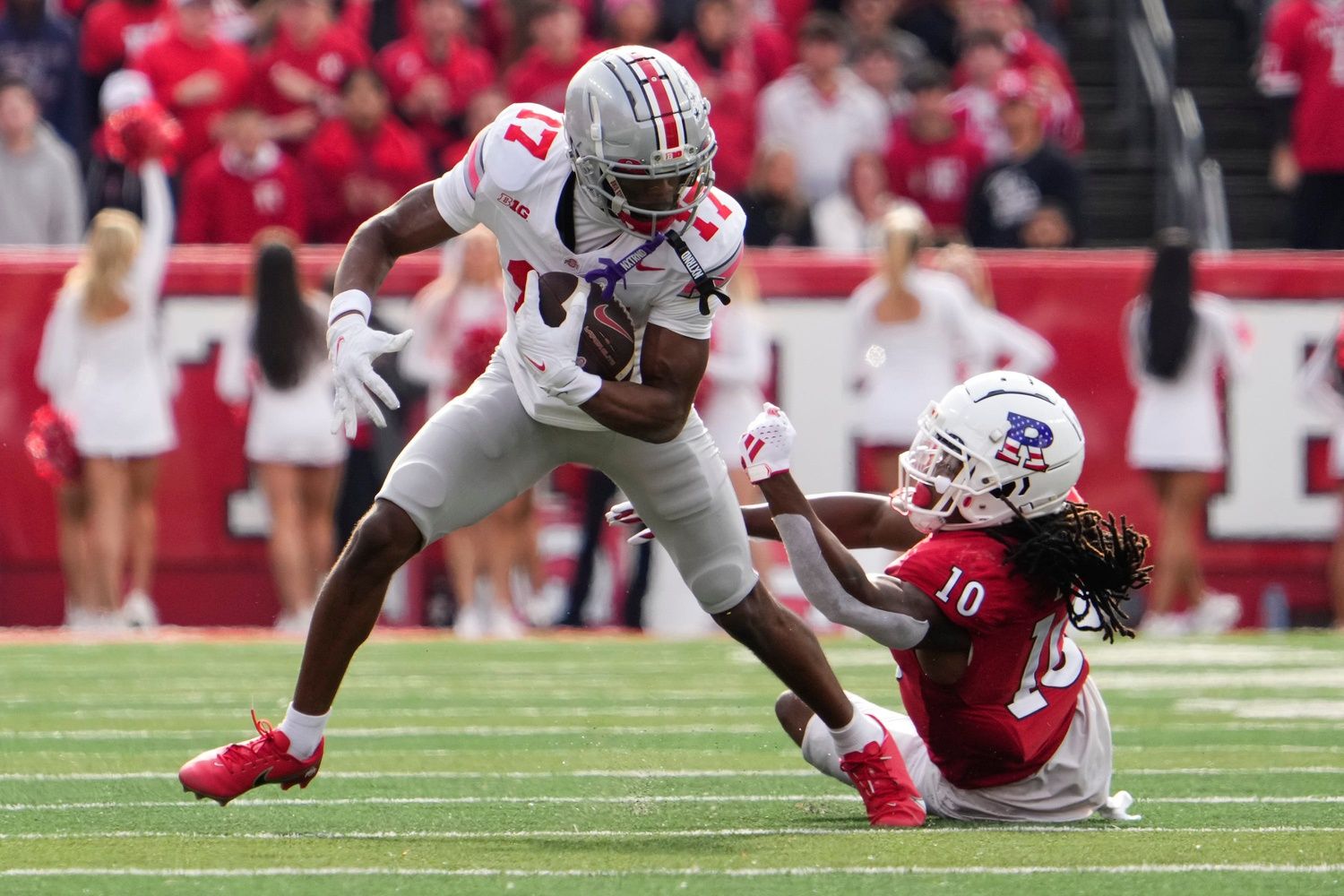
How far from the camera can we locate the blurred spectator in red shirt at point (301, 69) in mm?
10867

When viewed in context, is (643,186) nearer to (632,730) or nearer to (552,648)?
(632,730)

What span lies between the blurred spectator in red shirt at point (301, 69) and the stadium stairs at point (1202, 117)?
4.29m

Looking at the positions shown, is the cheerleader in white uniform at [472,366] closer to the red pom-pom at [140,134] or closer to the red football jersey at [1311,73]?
the red pom-pom at [140,134]

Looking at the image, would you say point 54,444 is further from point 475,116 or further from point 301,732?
point 301,732

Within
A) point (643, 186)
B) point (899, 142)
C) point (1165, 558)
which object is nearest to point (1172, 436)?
point (1165, 558)

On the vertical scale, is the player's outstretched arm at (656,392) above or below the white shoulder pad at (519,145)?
below

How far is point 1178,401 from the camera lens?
9.71 m

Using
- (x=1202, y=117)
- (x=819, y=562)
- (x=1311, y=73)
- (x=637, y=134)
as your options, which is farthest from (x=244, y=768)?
(x=1202, y=117)

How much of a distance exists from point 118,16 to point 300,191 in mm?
1472

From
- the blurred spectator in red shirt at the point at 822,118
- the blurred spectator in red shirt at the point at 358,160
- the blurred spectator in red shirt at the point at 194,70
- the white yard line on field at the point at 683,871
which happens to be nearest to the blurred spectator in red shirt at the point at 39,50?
the blurred spectator in red shirt at the point at 194,70

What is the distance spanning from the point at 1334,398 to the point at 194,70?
5.45 m

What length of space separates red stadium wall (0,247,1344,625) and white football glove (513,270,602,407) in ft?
18.8

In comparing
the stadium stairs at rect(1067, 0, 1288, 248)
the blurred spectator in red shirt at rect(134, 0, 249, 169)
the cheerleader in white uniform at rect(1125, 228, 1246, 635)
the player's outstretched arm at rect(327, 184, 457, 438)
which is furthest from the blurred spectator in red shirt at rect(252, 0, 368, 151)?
the player's outstretched arm at rect(327, 184, 457, 438)

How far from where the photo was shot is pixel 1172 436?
31.8ft
